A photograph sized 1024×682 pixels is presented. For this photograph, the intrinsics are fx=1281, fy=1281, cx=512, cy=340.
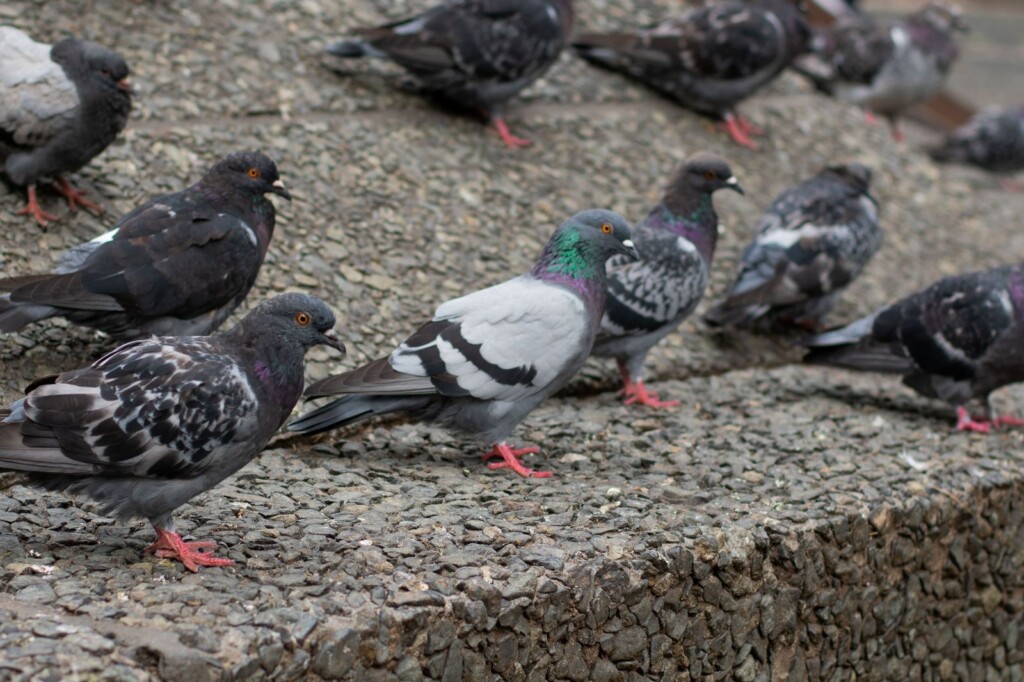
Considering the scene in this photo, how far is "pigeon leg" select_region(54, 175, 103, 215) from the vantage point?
634 centimetres

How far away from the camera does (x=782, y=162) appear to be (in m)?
9.70

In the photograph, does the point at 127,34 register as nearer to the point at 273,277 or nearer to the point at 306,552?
the point at 273,277

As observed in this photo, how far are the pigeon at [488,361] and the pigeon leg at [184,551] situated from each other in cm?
104

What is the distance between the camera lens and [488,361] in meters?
5.32

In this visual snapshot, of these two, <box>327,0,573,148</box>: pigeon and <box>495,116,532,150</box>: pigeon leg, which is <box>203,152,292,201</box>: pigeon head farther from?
<box>495,116,532,150</box>: pigeon leg

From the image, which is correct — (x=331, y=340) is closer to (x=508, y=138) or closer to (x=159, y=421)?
(x=159, y=421)

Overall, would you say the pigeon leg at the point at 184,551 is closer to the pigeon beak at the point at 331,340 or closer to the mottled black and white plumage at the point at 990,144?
the pigeon beak at the point at 331,340

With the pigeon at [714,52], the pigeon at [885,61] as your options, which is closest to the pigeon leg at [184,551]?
the pigeon at [714,52]

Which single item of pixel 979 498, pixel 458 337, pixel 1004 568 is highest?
pixel 458 337

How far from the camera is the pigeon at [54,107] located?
594 centimetres

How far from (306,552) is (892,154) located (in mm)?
7980

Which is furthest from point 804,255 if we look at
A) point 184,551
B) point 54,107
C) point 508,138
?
point 184,551

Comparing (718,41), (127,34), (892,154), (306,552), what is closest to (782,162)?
(718,41)

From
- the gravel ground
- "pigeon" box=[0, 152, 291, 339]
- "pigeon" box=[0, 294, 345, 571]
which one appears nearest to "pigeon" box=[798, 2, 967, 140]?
the gravel ground
